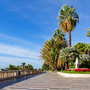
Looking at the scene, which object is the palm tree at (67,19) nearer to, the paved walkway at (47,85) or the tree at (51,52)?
the tree at (51,52)

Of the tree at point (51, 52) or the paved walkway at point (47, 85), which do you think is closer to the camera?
the paved walkway at point (47, 85)

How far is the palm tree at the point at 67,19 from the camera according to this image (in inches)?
1613

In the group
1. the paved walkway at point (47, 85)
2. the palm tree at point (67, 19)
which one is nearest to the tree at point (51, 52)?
the palm tree at point (67, 19)

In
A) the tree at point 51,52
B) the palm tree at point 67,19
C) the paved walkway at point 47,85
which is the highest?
the palm tree at point 67,19

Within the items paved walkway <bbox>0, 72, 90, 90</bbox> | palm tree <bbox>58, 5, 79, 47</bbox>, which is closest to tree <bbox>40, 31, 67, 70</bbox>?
palm tree <bbox>58, 5, 79, 47</bbox>

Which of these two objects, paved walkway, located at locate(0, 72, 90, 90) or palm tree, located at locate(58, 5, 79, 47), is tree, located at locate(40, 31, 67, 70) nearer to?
palm tree, located at locate(58, 5, 79, 47)

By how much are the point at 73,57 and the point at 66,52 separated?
7.48ft

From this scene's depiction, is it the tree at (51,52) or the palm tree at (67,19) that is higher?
the palm tree at (67,19)

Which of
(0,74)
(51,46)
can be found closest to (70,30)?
(51,46)

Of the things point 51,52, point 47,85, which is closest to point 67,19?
point 51,52

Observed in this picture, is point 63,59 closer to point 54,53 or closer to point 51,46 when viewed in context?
point 54,53

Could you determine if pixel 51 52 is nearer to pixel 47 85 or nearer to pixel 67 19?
pixel 67 19

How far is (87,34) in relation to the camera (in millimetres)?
61031

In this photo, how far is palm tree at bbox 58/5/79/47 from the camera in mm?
40969
